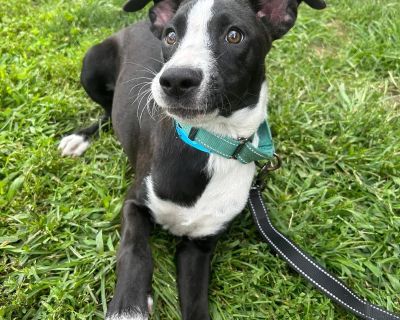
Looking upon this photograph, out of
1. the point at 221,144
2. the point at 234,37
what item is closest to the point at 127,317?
the point at 221,144

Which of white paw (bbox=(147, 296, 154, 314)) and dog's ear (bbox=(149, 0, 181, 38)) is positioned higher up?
dog's ear (bbox=(149, 0, 181, 38))

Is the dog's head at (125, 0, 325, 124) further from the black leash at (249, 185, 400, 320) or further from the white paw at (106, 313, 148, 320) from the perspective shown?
the white paw at (106, 313, 148, 320)

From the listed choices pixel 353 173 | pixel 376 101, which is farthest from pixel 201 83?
pixel 376 101

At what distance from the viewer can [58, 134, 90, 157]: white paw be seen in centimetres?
377

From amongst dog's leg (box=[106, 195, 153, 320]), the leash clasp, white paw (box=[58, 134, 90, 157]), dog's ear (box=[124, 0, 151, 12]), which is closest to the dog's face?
dog's ear (box=[124, 0, 151, 12])

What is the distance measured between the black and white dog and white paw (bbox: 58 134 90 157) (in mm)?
539

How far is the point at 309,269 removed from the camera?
2.99 metres

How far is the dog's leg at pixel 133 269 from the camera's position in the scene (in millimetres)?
2545

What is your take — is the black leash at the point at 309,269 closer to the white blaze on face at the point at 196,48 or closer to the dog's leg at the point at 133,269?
the dog's leg at the point at 133,269

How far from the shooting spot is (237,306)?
9.71ft

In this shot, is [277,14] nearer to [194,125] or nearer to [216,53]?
[216,53]

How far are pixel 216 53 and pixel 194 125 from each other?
374mm

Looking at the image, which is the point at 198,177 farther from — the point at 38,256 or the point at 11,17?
the point at 11,17

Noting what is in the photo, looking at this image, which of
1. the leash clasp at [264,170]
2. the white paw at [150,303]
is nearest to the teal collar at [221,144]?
the leash clasp at [264,170]
